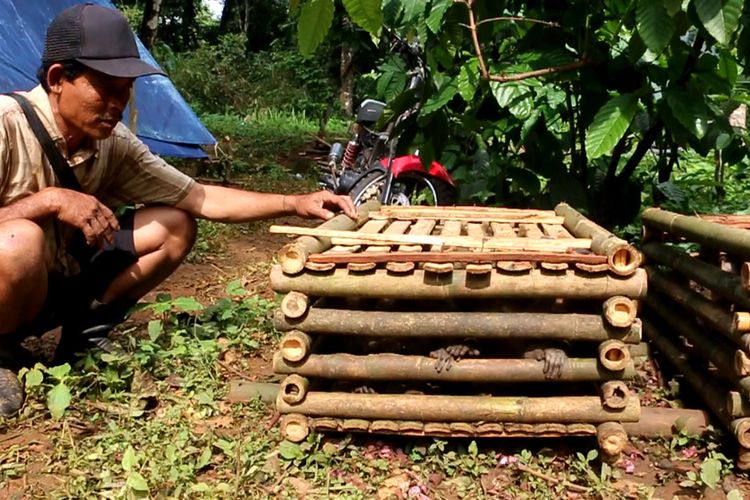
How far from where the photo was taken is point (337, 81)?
16.8 metres

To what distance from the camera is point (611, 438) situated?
7.39 ft

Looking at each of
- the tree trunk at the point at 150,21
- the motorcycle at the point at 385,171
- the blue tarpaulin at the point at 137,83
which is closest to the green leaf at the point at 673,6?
the motorcycle at the point at 385,171

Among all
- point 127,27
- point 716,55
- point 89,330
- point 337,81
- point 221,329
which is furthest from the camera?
point 337,81

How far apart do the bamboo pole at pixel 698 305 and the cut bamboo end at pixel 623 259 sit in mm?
463

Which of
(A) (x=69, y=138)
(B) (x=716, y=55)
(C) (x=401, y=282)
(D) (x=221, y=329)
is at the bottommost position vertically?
(D) (x=221, y=329)

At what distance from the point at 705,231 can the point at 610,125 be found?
54 centimetres

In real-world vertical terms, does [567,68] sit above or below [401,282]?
above

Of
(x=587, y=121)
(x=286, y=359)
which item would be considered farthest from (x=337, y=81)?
(x=286, y=359)

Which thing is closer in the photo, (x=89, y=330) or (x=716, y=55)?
(x=89, y=330)

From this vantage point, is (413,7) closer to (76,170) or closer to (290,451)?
(76,170)

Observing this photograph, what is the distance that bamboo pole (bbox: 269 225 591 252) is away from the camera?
7.95ft

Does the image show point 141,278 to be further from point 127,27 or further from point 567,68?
point 567,68

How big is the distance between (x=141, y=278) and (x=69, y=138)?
0.64 m

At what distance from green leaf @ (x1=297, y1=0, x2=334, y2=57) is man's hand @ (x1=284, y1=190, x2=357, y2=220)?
119 centimetres
